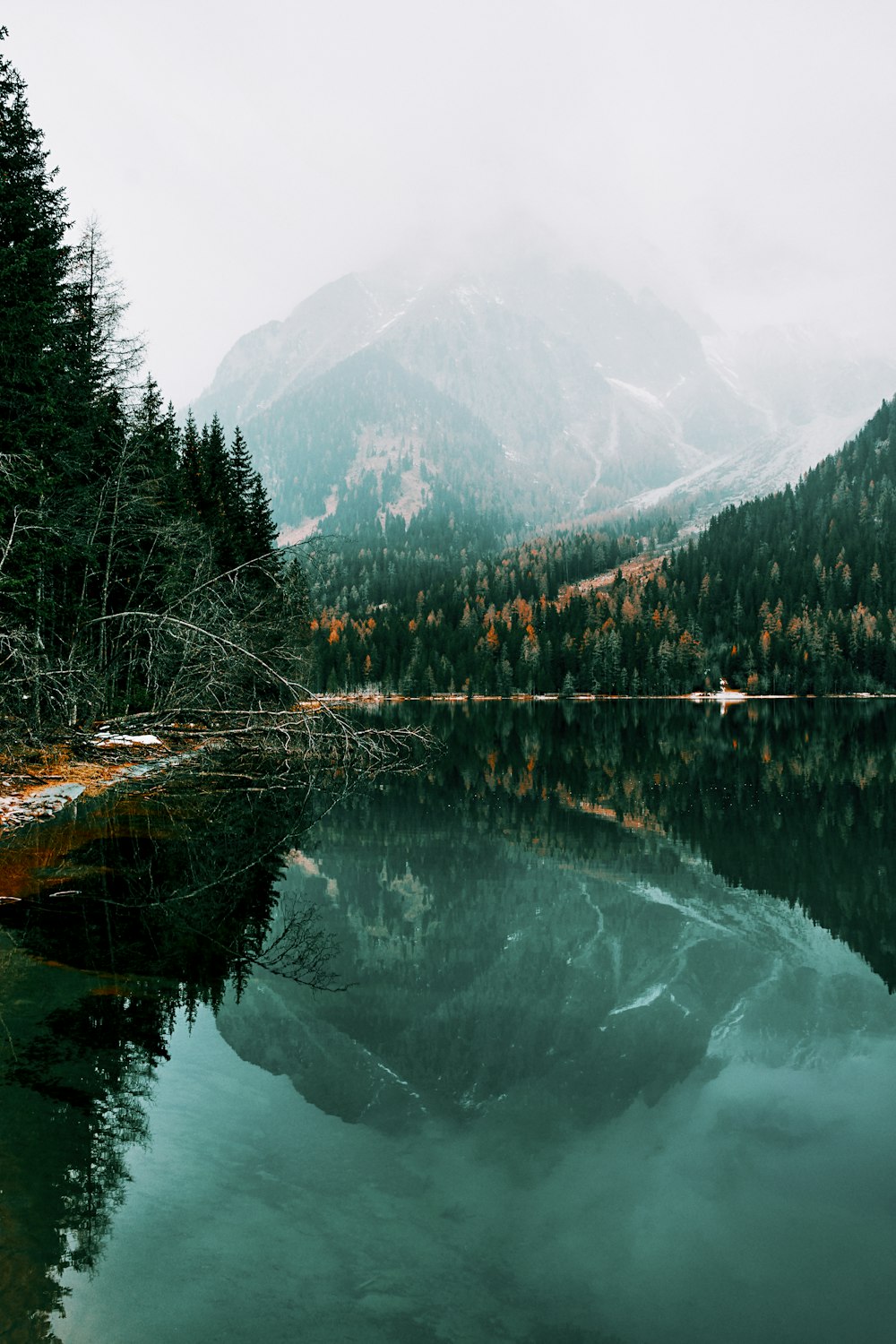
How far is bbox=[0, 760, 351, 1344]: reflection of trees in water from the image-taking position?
5387mm

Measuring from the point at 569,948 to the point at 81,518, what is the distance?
73.8 ft

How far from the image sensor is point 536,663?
159 meters

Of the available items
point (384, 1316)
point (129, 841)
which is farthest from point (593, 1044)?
point (129, 841)

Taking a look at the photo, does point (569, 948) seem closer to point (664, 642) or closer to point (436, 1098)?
point (436, 1098)

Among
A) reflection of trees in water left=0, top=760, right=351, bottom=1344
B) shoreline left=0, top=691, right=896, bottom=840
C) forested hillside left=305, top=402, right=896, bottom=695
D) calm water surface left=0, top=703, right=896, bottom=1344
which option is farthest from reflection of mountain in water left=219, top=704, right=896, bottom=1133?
forested hillside left=305, top=402, right=896, bottom=695

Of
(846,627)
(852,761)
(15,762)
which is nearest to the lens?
(15,762)

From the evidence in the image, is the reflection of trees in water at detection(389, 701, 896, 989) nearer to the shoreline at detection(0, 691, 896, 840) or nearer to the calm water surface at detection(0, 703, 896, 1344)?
the calm water surface at detection(0, 703, 896, 1344)

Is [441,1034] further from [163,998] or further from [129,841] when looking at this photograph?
[129,841]

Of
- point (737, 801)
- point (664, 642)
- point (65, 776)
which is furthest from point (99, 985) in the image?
point (664, 642)

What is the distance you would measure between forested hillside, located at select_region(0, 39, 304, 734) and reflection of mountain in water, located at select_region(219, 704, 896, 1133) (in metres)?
7.21

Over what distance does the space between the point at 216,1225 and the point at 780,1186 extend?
4877 millimetres

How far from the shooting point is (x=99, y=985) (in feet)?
30.6

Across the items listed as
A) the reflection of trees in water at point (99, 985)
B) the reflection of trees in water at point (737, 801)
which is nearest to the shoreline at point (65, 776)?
the reflection of trees in water at point (99, 985)

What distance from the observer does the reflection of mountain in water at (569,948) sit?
8688mm
